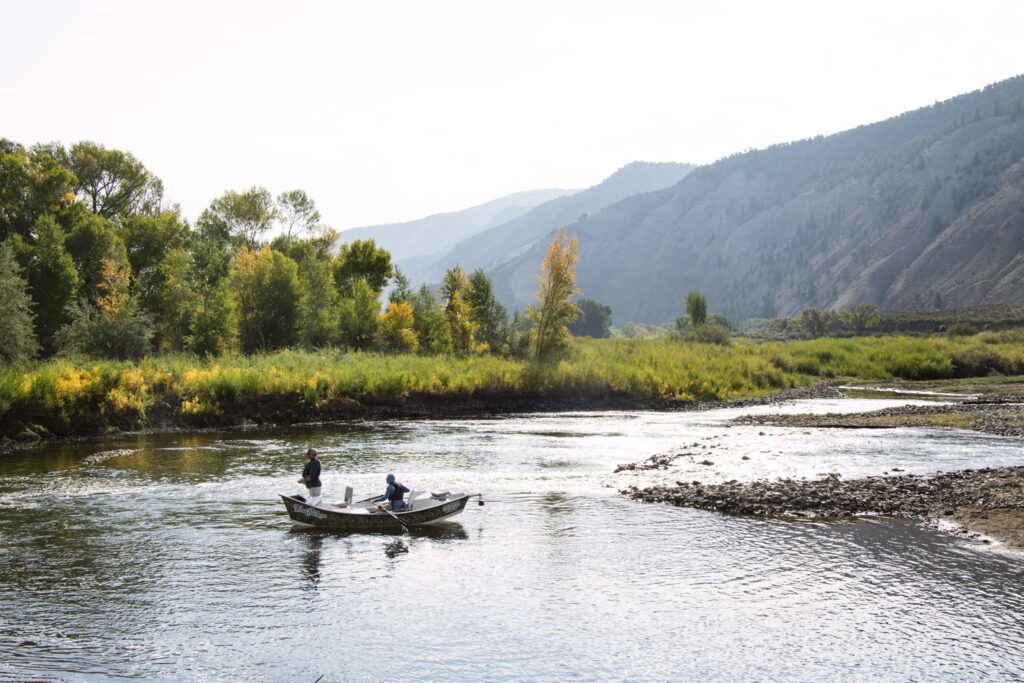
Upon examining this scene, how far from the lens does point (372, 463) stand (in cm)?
2420

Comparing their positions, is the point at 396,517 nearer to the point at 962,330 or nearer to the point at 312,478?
the point at 312,478

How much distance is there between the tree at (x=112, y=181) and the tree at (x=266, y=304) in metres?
12.2

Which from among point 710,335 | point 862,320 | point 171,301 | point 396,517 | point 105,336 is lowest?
point 396,517

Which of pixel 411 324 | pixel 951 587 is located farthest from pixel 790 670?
pixel 411 324

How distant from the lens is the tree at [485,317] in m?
53.3

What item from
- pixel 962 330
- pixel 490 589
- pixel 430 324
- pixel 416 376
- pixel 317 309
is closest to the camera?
pixel 490 589

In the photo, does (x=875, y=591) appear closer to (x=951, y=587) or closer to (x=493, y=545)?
(x=951, y=587)

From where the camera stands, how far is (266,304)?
2173 inches

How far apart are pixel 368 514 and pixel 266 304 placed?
42.5 m

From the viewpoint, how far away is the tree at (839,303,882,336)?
104381 mm

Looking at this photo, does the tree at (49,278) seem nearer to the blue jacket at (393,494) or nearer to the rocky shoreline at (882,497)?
the blue jacket at (393,494)

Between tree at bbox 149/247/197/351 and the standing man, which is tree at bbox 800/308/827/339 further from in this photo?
the standing man

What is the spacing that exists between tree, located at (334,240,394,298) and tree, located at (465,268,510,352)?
16.8 m

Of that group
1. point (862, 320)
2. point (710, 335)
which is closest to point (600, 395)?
point (710, 335)
